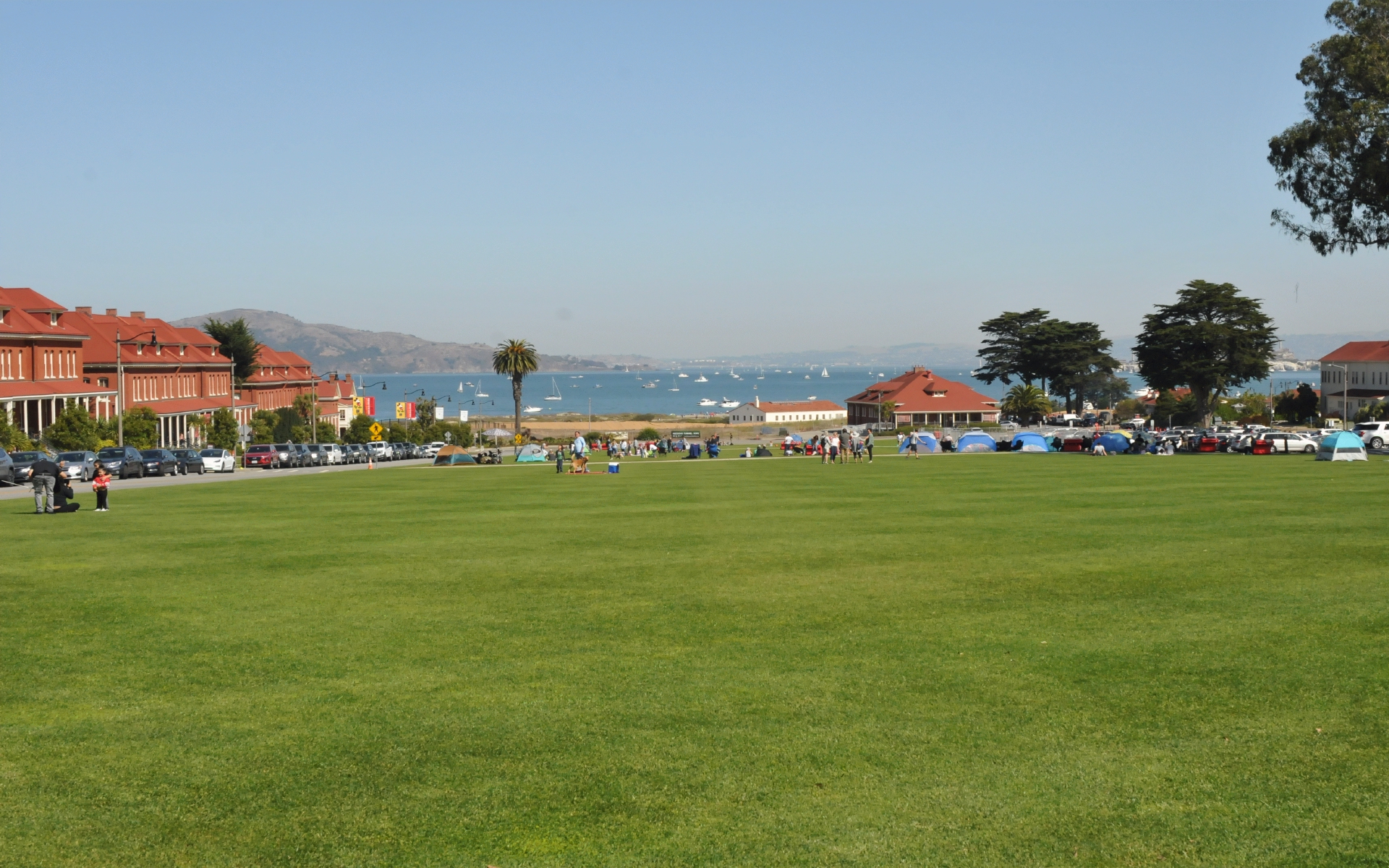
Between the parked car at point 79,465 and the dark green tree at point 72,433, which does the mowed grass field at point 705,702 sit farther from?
the dark green tree at point 72,433

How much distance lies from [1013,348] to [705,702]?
141343mm

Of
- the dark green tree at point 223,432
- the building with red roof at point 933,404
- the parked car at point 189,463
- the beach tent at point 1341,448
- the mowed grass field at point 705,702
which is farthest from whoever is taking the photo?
the building with red roof at point 933,404

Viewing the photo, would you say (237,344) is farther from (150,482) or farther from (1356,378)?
(1356,378)

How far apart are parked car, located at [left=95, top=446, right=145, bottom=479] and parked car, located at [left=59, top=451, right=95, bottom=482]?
6.37 feet

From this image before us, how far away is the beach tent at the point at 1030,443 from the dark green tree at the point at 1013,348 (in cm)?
6379

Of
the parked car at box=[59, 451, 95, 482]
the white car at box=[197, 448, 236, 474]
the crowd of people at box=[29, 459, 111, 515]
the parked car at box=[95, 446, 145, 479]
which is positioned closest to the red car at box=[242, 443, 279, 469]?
the white car at box=[197, 448, 236, 474]

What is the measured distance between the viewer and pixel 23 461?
5106 cm

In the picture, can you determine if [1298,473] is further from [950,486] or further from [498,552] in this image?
[498,552]

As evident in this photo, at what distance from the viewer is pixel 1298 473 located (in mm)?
42719

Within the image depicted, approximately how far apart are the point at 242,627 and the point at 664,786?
24.7ft

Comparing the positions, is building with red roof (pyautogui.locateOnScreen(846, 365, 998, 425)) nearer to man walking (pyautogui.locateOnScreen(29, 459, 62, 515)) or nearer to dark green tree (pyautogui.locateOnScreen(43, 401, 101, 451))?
dark green tree (pyautogui.locateOnScreen(43, 401, 101, 451))

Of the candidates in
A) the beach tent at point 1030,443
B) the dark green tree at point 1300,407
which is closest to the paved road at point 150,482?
the beach tent at point 1030,443

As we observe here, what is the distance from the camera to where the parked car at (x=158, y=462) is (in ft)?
196

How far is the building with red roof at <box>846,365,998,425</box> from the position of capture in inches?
5960
